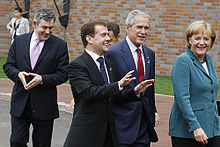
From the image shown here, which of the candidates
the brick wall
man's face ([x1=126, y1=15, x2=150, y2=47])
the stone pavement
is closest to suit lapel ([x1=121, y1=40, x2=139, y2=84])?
man's face ([x1=126, y1=15, x2=150, y2=47])

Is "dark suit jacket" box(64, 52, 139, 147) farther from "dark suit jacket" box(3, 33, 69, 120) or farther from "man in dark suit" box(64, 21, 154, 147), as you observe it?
"dark suit jacket" box(3, 33, 69, 120)

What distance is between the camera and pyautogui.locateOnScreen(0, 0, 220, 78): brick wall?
1427 cm

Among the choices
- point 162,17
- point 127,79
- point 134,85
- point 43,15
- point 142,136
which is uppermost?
point 43,15

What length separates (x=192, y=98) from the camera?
4.70 meters

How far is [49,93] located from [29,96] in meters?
0.25

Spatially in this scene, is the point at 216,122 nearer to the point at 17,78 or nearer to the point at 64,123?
the point at 17,78

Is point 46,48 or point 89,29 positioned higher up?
point 89,29

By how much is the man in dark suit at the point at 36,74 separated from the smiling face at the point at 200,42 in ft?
5.85

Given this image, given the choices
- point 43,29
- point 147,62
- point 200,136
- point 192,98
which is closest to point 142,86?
point 192,98

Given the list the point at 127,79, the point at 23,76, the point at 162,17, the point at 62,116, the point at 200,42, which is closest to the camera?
the point at 127,79

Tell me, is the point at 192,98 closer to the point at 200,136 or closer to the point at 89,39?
the point at 200,136

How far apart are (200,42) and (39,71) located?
2.05 metres

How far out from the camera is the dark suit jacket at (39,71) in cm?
587

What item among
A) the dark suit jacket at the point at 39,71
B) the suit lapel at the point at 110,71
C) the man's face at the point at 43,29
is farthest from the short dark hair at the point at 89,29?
the dark suit jacket at the point at 39,71
